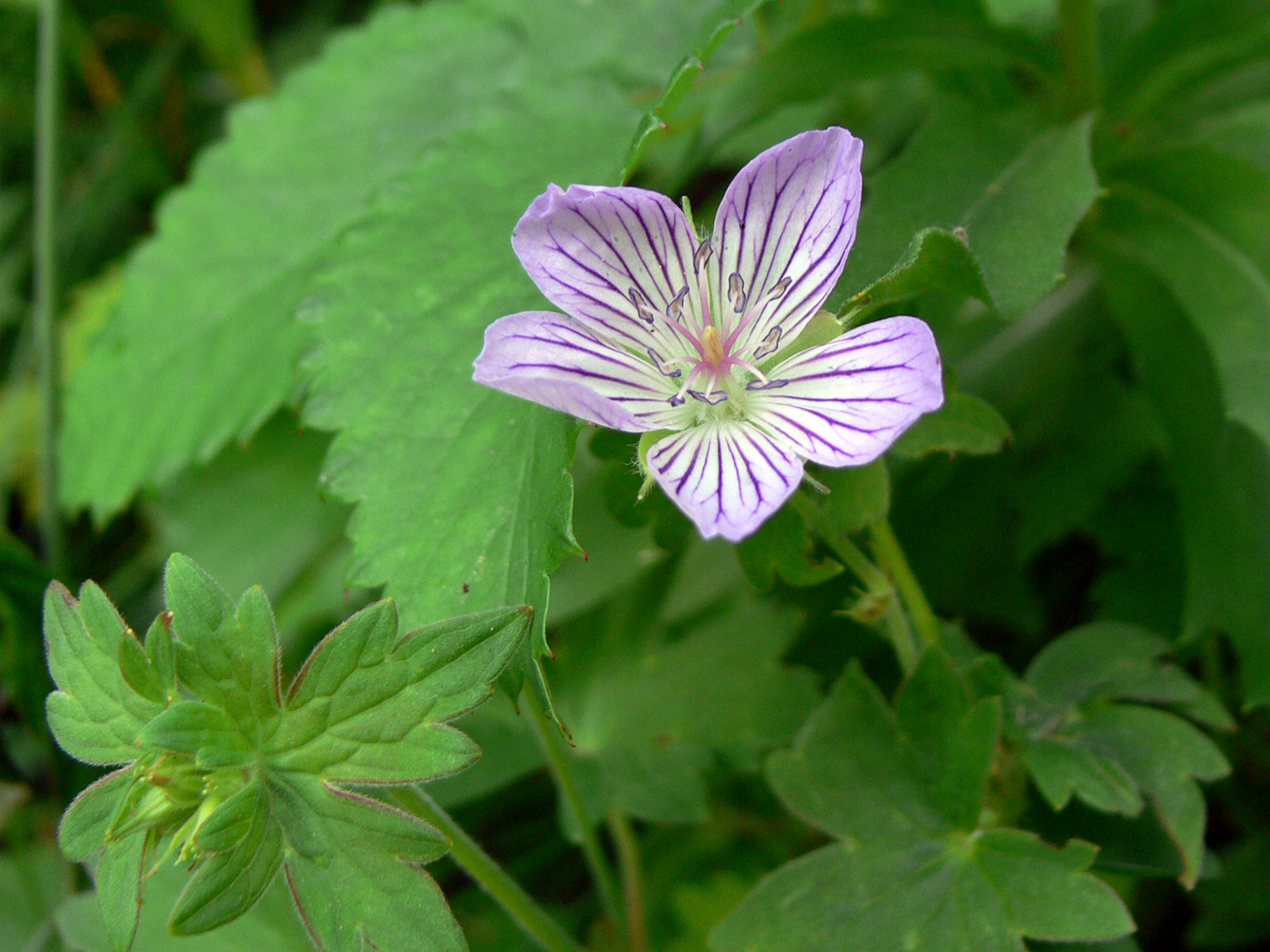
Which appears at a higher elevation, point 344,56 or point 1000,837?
point 344,56

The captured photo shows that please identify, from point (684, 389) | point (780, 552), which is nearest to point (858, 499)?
point (780, 552)

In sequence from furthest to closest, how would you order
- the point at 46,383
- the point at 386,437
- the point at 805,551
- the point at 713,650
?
the point at 46,383
the point at 713,650
the point at 386,437
the point at 805,551

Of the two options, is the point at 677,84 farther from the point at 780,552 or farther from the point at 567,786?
the point at 567,786

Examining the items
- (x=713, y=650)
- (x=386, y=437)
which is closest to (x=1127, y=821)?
(x=713, y=650)

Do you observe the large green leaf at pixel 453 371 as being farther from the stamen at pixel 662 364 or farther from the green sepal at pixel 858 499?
the green sepal at pixel 858 499

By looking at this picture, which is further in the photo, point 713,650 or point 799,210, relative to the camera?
point 713,650

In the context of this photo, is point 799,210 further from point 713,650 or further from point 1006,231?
Answer: point 713,650

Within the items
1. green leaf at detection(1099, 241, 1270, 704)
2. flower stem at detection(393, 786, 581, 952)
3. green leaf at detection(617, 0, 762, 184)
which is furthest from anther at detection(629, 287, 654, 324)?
green leaf at detection(1099, 241, 1270, 704)
